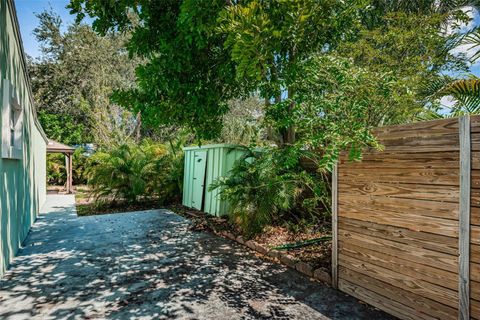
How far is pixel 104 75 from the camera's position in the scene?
50.0 feet

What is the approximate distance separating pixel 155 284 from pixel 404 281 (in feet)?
8.68

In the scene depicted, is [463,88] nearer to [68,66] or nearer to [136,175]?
[136,175]

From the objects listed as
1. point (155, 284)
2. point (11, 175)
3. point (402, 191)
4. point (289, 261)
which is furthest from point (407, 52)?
point (11, 175)

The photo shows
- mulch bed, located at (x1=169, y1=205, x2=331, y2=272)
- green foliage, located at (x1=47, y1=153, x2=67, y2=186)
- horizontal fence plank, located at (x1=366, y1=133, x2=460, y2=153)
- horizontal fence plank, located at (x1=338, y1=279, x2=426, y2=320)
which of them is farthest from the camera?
green foliage, located at (x1=47, y1=153, x2=67, y2=186)

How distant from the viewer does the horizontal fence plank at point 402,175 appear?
225 centimetres

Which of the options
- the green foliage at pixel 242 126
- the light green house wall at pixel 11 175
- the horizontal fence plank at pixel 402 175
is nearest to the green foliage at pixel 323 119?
the horizontal fence plank at pixel 402 175

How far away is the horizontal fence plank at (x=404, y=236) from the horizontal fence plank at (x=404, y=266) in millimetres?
167

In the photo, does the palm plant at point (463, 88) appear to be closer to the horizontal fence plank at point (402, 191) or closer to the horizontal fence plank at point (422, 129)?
the horizontal fence plank at point (422, 129)

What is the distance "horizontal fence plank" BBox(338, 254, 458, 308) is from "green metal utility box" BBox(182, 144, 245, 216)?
3.64m

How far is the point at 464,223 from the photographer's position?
214cm

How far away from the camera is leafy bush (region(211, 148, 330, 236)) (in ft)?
15.3

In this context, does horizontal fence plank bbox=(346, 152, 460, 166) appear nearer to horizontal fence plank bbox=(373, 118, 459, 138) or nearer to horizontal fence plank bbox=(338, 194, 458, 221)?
horizontal fence plank bbox=(373, 118, 459, 138)

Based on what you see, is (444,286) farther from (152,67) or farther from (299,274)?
(152,67)

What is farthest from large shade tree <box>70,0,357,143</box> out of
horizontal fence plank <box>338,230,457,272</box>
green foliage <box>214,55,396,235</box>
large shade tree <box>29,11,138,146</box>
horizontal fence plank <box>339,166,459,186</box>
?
large shade tree <box>29,11,138,146</box>
